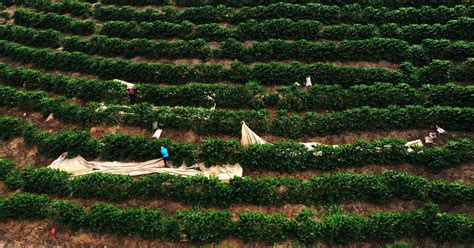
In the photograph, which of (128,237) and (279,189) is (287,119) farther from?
(128,237)

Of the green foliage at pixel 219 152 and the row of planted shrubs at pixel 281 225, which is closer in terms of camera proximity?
the row of planted shrubs at pixel 281 225

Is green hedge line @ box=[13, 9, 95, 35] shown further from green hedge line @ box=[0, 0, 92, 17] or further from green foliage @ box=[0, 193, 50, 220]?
green foliage @ box=[0, 193, 50, 220]

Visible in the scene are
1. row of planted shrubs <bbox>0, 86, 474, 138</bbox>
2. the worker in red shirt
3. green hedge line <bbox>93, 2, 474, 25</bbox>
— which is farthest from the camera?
green hedge line <bbox>93, 2, 474, 25</bbox>

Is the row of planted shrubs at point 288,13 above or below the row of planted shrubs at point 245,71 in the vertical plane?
above

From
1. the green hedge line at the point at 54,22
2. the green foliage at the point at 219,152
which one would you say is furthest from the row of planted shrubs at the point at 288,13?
the green foliage at the point at 219,152

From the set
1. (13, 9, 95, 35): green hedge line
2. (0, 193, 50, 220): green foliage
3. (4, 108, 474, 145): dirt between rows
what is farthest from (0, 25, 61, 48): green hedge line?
(0, 193, 50, 220): green foliage

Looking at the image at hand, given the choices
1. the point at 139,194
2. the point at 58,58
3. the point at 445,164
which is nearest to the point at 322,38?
the point at 445,164

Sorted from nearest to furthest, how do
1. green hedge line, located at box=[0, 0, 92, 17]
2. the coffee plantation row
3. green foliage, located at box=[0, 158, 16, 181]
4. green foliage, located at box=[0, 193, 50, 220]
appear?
1. green foliage, located at box=[0, 193, 50, 220]
2. green foliage, located at box=[0, 158, 16, 181]
3. the coffee plantation row
4. green hedge line, located at box=[0, 0, 92, 17]

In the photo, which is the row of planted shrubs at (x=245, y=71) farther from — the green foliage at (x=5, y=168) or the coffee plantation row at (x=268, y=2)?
the green foliage at (x=5, y=168)
